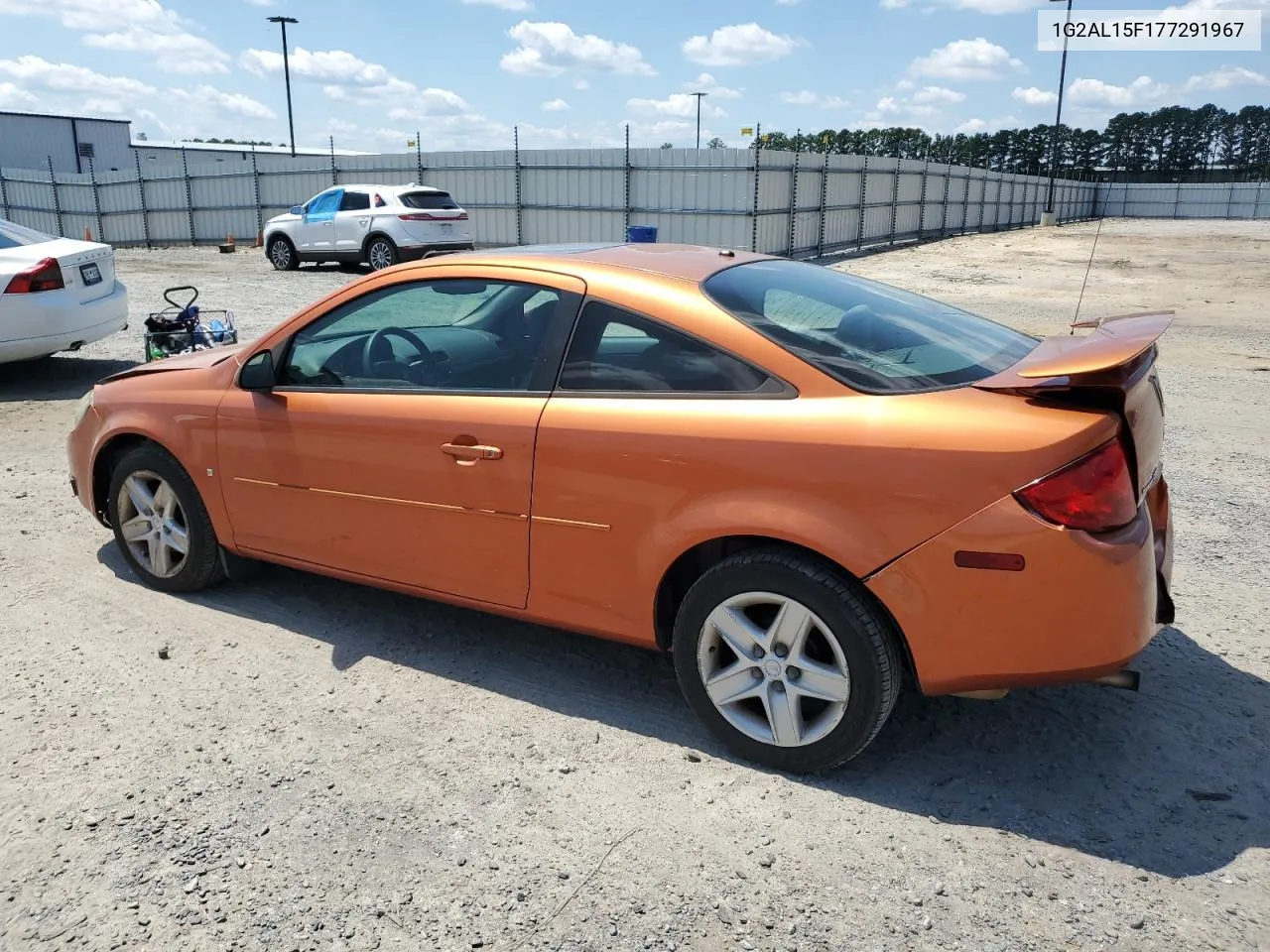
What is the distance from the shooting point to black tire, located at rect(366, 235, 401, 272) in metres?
19.1

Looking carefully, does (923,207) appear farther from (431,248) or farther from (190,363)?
(190,363)

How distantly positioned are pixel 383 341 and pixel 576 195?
20074 mm

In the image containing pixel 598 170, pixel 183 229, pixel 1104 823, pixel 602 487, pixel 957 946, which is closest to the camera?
pixel 957 946

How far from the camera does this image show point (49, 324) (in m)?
8.30

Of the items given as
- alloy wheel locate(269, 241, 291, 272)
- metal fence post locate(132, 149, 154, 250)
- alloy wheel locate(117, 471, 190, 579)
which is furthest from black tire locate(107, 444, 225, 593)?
A: metal fence post locate(132, 149, 154, 250)

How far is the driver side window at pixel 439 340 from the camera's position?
3389 millimetres

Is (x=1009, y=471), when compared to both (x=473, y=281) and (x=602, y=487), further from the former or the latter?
(x=473, y=281)

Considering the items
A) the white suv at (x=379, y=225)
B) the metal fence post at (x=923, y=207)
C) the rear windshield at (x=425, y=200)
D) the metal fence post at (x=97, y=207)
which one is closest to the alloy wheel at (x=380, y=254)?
the white suv at (x=379, y=225)

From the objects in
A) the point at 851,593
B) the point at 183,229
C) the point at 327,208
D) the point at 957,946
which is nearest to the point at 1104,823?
the point at 957,946

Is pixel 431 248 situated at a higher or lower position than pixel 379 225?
lower

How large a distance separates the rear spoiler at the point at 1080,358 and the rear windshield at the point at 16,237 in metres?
8.57

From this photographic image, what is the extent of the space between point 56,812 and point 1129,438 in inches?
126

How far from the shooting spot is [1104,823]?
2779mm

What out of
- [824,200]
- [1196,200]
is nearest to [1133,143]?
[1196,200]
